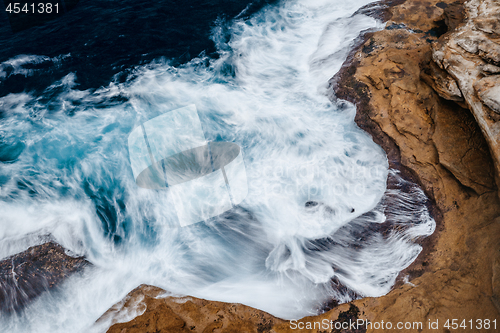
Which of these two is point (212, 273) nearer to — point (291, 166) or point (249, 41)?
point (291, 166)

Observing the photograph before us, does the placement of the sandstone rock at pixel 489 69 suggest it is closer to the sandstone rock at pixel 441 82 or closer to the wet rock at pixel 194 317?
the sandstone rock at pixel 441 82

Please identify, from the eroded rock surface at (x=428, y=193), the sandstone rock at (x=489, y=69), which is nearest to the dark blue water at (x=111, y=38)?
the eroded rock surface at (x=428, y=193)

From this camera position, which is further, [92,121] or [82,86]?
[82,86]

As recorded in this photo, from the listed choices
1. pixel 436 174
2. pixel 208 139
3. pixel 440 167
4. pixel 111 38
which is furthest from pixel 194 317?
pixel 111 38

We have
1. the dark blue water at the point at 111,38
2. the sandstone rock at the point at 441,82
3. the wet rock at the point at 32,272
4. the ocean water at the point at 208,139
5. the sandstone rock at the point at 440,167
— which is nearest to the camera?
the sandstone rock at the point at 440,167

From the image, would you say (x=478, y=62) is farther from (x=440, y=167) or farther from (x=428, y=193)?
(x=428, y=193)

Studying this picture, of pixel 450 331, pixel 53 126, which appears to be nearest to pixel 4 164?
pixel 53 126
